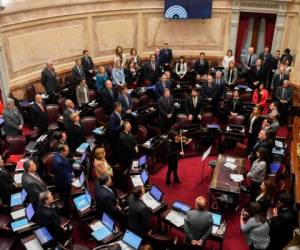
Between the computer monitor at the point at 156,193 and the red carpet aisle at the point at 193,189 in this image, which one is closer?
the computer monitor at the point at 156,193

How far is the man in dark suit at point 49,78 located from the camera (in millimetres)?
10375

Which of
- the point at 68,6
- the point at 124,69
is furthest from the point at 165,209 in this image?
the point at 68,6

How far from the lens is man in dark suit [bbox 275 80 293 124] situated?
9.69m

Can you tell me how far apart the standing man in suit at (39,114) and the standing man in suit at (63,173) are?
223 centimetres

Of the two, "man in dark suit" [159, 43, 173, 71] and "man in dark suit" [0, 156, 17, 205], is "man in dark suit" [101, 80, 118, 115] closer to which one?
"man in dark suit" [159, 43, 173, 71]

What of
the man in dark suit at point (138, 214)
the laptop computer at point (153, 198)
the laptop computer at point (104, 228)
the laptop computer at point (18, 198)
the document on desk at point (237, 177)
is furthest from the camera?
the document on desk at point (237, 177)

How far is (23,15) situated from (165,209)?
7182mm

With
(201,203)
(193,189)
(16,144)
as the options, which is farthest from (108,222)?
(16,144)

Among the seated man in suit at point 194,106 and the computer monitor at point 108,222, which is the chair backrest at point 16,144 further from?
the seated man in suit at point 194,106

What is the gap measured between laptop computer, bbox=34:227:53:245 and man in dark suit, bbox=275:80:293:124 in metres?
7.02

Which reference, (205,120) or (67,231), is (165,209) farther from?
(205,120)

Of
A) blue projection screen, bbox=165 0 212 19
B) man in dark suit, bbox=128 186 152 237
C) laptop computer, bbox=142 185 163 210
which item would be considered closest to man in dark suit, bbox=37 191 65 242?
man in dark suit, bbox=128 186 152 237

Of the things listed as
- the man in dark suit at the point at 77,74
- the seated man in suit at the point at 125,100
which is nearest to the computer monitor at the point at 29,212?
the seated man in suit at the point at 125,100

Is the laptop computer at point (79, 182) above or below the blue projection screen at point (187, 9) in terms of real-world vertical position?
below
